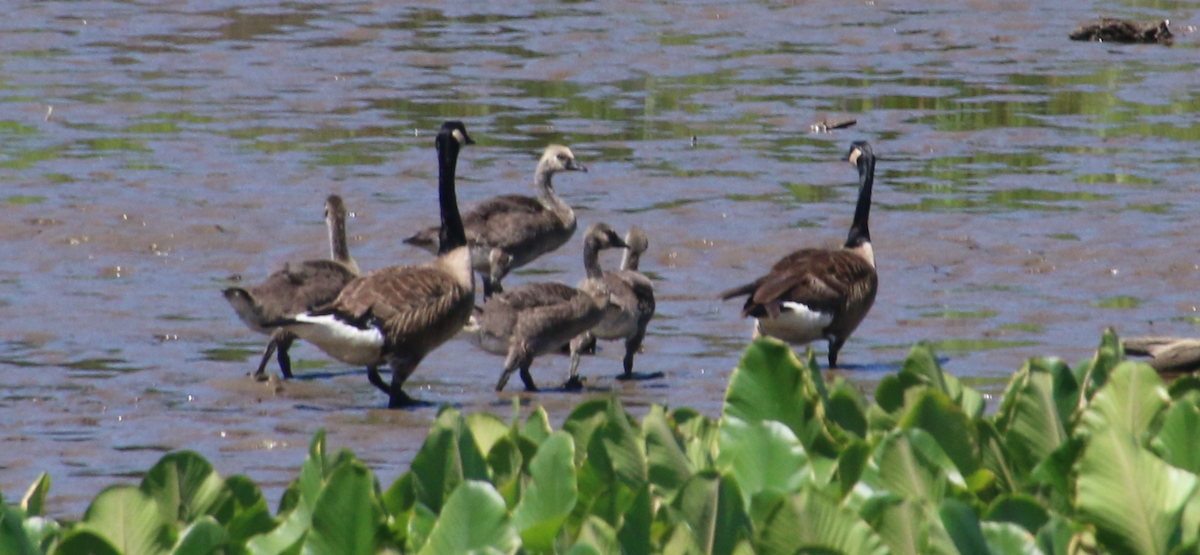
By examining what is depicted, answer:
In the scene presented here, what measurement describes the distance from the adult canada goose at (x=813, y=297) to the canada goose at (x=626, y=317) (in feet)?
1.68

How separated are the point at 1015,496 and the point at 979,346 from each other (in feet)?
26.2

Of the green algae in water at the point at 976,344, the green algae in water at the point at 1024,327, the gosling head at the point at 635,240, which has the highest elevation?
the gosling head at the point at 635,240

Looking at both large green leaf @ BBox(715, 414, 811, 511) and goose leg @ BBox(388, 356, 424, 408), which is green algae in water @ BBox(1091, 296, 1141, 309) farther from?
large green leaf @ BBox(715, 414, 811, 511)

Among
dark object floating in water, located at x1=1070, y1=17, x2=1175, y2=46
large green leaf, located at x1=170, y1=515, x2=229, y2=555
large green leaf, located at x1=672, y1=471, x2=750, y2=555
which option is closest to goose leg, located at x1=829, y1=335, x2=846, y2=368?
large green leaf, located at x1=672, y1=471, x2=750, y2=555

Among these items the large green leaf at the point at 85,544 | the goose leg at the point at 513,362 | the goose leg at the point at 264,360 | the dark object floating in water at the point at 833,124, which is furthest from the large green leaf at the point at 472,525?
the dark object floating in water at the point at 833,124

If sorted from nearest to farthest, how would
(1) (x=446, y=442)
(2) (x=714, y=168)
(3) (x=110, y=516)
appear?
(3) (x=110, y=516), (1) (x=446, y=442), (2) (x=714, y=168)

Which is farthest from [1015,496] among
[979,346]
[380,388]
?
[979,346]

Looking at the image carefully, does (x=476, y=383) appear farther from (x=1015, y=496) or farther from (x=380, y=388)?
(x=1015, y=496)

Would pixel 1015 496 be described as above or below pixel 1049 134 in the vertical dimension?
above

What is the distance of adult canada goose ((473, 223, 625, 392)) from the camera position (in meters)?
10.8

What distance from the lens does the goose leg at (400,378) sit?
1023cm

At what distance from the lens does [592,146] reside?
18.0m

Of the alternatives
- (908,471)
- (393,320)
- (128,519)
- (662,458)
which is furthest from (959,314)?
(128,519)

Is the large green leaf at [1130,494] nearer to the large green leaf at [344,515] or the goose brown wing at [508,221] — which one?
the large green leaf at [344,515]
